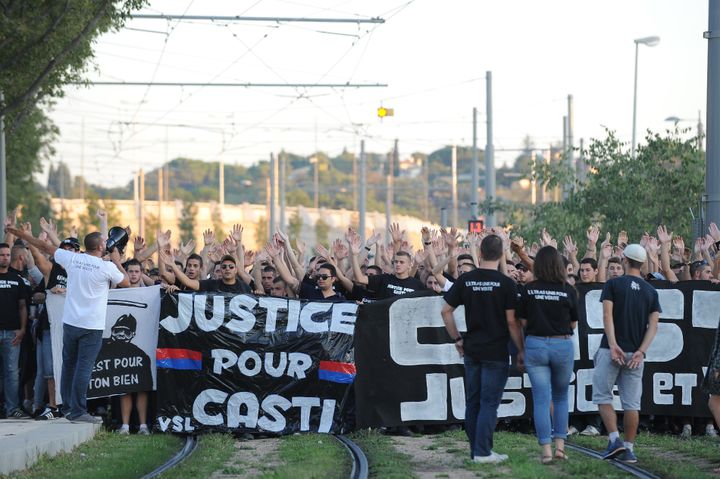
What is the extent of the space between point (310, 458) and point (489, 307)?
2.28m

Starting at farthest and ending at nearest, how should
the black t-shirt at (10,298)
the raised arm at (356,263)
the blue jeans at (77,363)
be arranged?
the raised arm at (356,263) → the black t-shirt at (10,298) → the blue jeans at (77,363)

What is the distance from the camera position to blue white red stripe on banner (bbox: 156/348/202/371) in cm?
Answer: 1393

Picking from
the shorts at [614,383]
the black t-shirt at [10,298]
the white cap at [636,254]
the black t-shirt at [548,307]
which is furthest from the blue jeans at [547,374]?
the black t-shirt at [10,298]

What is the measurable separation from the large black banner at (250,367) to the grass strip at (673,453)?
2774mm

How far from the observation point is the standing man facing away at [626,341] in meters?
10.8

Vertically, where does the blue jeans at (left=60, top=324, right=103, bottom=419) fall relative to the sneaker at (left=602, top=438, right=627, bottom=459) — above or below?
above

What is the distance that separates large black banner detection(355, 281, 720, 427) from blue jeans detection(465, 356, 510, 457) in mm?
2917

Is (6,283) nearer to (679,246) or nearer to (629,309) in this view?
(629,309)

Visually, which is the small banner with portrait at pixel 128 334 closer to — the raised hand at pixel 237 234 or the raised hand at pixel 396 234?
the raised hand at pixel 237 234

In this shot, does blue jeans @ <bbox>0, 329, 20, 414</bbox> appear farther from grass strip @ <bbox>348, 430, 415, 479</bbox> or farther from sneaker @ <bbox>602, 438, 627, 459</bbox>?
sneaker @ <bbox>602, 438, 627, 459</bbox>

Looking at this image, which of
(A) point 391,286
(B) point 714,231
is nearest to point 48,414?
(A) point 391,286

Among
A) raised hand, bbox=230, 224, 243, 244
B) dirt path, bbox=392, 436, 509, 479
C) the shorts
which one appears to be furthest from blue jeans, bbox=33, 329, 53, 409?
the shorts

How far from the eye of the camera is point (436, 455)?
11.7m

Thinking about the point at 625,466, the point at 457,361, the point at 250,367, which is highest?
the point at 457,361
